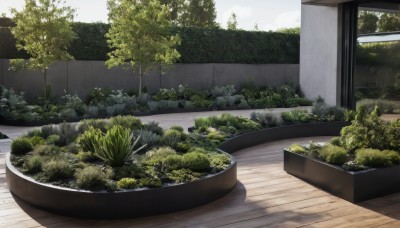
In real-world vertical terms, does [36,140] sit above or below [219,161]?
above

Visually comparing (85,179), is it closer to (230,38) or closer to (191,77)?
(191,77)

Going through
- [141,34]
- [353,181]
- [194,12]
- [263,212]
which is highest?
[194,12]

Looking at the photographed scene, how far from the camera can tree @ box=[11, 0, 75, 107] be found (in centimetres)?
1309

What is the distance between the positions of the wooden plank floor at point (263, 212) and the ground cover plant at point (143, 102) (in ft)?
20.7

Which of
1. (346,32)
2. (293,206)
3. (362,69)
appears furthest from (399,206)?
(346,32)

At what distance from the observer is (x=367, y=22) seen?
12.5 metres

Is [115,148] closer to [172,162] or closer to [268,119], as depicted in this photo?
[172,162]

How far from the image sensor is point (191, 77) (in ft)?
61.0

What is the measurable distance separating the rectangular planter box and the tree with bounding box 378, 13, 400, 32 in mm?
6857

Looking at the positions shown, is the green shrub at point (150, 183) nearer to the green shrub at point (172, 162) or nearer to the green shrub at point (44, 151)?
the green shrub at point (172, 162)

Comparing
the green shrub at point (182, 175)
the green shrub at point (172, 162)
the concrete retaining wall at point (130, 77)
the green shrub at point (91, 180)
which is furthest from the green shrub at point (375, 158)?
the concrete retaining wall at point (130, 77)

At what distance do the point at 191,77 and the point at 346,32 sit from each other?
7.03 m

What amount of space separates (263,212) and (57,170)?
2.37 meters

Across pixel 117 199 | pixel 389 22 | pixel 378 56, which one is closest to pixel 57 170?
pixel 117 199
